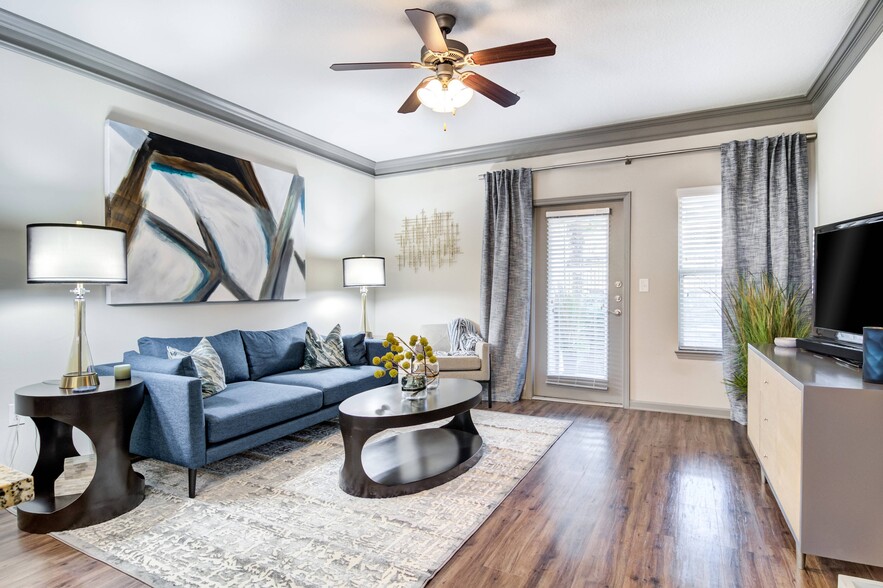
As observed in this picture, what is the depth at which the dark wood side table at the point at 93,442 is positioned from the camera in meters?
2.32

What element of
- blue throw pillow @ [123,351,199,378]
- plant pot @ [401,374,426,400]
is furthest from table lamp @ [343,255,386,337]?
blue throw pillow @ [123,351,199,378]

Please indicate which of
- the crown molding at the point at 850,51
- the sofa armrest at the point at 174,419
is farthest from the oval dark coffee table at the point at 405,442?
the crown molding at the point at 850,51

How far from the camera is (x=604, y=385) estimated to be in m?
4.74

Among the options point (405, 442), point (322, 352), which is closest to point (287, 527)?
point (405, 442)

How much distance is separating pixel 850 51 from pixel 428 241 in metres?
3.84

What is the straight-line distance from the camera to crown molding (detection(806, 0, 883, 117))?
2.61m

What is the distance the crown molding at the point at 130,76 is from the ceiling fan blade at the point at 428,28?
2.14m

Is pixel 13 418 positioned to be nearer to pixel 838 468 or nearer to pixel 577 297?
pixel 838 468

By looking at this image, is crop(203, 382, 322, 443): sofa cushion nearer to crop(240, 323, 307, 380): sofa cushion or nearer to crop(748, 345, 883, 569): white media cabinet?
crop(240, 323, 307, 380): sofa cushion

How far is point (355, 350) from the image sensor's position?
444cm

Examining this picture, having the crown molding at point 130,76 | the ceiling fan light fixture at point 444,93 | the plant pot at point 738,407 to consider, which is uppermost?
the crown molding at point 130,76

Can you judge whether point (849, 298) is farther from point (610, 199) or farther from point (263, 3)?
point (263, 3)

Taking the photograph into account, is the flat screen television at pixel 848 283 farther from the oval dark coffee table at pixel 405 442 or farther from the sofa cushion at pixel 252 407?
the sofa cushion at pixel 252 407

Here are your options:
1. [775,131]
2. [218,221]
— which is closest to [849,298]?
[775,131]
